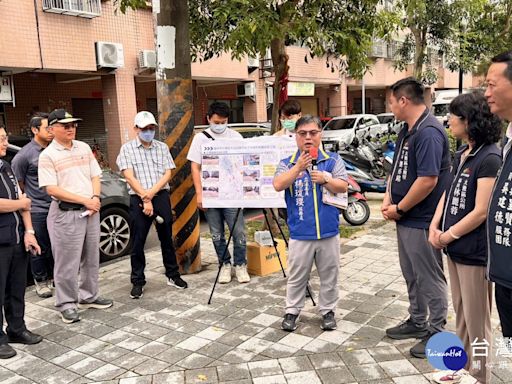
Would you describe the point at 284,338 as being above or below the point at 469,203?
below

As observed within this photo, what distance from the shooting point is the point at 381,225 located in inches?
285

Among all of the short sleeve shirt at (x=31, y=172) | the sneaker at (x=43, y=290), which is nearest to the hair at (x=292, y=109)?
the short sleeve shirt at (x=31, y=172)

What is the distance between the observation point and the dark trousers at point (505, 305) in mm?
2176

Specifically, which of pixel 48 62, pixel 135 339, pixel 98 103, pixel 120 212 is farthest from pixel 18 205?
pixel 98 103

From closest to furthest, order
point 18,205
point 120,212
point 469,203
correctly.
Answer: point 469,203, point 18,205, point 120,212

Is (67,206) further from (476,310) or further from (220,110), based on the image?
(476,310)

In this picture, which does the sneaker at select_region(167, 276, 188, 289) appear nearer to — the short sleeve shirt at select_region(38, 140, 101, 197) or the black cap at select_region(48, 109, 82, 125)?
the short sleeve shirt at select_region(38, 140, 101, 197)

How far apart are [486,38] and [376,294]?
11.1 metres

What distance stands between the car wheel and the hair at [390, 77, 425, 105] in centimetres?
419

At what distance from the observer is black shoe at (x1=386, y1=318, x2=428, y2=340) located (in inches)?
138

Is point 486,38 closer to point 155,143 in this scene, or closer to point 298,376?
point 155,143

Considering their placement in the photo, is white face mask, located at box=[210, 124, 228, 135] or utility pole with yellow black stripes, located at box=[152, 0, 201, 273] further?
utility pole with yellow black stripes, located at box=[152, 0, 201, 273]

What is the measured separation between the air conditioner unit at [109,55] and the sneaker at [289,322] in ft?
33.4

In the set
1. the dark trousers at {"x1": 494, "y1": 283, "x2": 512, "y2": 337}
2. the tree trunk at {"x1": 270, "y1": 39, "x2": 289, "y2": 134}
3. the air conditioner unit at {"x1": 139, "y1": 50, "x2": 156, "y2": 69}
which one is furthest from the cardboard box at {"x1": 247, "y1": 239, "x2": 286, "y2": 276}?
the air conditioner unit at {"x1": 139, "y1": 50, "x2": 156, "y2": 69}
